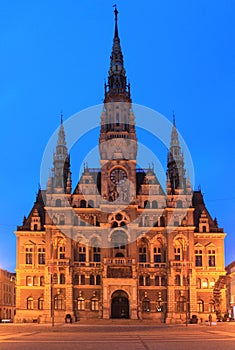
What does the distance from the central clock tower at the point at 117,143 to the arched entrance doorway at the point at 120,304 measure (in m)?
14.8

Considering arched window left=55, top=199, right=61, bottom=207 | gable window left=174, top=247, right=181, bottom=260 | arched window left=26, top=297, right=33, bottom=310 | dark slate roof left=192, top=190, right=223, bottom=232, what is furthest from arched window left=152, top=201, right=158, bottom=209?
arched window left=26, top=297, right=33, bottom=310

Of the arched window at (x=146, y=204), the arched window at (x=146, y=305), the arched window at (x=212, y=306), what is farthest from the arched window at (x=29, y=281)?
the arched window at (x=212, y=306)

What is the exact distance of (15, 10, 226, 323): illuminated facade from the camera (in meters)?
85.4

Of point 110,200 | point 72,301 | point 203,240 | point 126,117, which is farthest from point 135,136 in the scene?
point 72,301

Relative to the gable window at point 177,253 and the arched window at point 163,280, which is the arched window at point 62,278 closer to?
the arched window at point 163,280

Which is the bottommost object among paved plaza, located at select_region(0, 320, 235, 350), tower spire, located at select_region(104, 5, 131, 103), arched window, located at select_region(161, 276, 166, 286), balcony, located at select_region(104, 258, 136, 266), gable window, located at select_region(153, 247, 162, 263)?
paved plaza, located at select_region(0, 320, 235, 350)

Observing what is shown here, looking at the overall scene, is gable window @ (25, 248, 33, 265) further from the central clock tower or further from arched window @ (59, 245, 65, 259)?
the central clock tower

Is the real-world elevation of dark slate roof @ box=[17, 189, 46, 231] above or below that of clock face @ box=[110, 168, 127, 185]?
below

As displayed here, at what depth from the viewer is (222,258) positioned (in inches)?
3578

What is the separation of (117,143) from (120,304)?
1029 inches

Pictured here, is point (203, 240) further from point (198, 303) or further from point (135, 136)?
point (135, 136)

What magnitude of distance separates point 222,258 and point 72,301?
25.3 m

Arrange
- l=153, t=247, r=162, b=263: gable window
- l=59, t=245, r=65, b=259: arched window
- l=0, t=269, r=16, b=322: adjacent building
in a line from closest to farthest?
l=59, t=245, r=65, b=259: arched window < l=153, t=247, r=162, b=263: gable window < l=0, t=269, r=16, b=322: adjacent building

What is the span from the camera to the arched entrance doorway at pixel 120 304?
284ft
